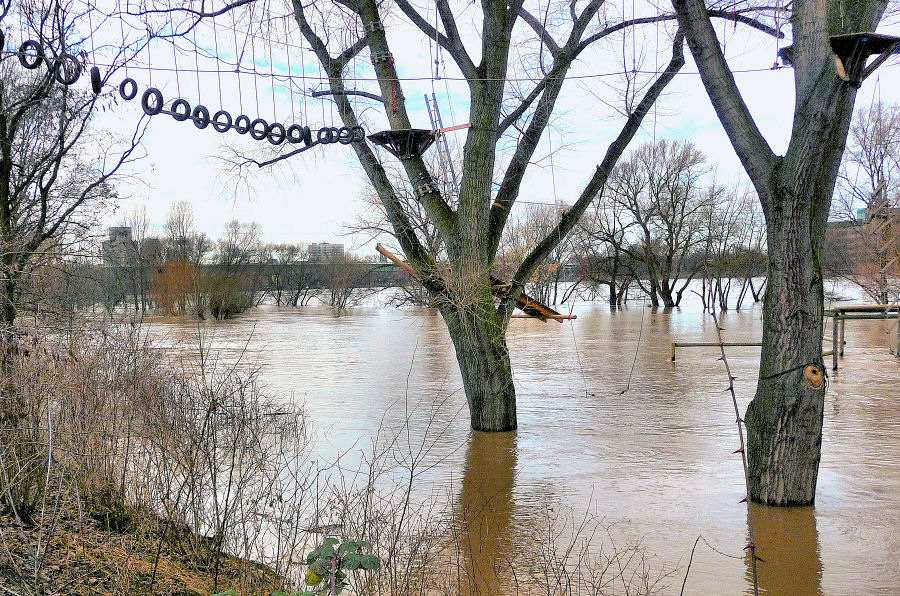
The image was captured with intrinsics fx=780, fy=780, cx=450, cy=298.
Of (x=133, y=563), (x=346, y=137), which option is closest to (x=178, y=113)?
A: (x=346, y=137)

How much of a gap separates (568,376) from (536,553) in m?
11.3

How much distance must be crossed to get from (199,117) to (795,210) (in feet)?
16.5

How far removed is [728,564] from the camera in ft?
19.5

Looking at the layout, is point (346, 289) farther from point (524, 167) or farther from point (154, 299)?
point (524, 167)

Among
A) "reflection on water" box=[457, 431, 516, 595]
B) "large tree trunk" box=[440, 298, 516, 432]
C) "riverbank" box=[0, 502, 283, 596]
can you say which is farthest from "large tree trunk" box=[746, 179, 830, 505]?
"riverbank" box=[0, 502, 283, 596]

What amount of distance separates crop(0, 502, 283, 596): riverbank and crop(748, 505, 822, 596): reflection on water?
11.6ft

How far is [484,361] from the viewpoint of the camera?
34.1 feet

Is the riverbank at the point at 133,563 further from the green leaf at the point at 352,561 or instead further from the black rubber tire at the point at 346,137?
the black rubber tire at the point at 346,137

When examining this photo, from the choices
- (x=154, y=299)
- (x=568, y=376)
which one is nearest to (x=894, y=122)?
(x=568, y=376)

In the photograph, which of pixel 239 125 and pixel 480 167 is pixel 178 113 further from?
pixel 480 167

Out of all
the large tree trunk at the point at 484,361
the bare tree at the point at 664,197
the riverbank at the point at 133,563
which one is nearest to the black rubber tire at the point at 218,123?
the riverbank at the point at 133,563

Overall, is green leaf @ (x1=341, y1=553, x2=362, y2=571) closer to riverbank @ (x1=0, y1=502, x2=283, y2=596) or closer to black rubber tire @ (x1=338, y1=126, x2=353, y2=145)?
riverbank @ (x1=0, y1=502, x2=283, y2=596)

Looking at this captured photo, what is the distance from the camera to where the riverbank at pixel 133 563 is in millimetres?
4492

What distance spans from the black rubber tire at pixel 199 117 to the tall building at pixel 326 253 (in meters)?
49.7
